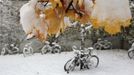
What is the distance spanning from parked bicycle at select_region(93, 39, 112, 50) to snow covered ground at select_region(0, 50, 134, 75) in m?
0.13

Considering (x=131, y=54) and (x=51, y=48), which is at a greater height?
(x=51, y=48)

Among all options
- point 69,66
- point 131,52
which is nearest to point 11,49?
point 69,66

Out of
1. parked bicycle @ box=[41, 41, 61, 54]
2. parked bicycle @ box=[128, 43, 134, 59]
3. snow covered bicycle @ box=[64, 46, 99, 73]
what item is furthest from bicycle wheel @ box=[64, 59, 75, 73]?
parked bicycle @ box=[128, 43, 134, 59]

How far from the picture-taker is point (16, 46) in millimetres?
6336

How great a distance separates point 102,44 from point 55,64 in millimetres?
1243

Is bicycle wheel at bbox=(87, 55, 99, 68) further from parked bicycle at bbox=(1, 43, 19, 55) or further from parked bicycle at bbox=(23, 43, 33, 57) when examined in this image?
parked bicycle at bbox=(1, 43, 19, 55)

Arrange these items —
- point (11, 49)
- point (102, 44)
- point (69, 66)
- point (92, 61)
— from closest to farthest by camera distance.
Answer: point (69, 66)
point (92, 61)
point (11, 49)
point (102, 44)

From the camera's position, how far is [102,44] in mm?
6543

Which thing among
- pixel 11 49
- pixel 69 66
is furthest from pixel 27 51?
pixel 69 66

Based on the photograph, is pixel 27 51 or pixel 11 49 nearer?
pixel 27 51

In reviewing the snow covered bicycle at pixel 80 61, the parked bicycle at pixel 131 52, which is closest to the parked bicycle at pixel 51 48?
the snow covered bicycle at pixel 80 61

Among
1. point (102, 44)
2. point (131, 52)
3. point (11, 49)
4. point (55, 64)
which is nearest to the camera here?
point (55, 64)

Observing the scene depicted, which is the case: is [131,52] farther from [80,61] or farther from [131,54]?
[80,61]

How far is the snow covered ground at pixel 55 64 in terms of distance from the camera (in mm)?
5309
